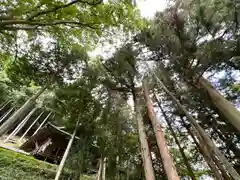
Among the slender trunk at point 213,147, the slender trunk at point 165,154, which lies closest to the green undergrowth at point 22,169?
the slender trunk at point 165,154

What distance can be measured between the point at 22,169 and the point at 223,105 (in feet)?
32.1

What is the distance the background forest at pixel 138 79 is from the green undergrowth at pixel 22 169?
50.1 inches

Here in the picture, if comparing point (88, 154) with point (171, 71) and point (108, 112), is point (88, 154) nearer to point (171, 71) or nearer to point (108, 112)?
point (108, 112)

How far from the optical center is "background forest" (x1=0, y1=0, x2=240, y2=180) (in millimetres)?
5863

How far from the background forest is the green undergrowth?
4.18 feet

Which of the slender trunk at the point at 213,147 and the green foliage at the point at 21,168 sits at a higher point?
the green foliage at the point at 21,168

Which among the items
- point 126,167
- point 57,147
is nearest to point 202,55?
point 126,167

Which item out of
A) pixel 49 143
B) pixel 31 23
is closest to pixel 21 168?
pixel 49 143

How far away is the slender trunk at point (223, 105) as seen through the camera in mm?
5909

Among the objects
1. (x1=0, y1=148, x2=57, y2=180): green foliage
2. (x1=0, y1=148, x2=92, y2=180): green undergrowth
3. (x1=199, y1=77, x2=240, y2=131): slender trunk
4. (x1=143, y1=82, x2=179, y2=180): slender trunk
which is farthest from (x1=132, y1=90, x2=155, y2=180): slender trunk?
(x1=0, y1=148, x2=57, y2=180): green foliage

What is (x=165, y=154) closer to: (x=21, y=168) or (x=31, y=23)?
(x=31, y=23)

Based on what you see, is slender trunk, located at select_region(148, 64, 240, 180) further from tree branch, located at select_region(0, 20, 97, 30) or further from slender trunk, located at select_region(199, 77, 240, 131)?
tree branch, located at select_region(0, 20, 97, 30)

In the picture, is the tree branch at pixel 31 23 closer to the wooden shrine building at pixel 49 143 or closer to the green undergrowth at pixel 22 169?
the green undergrowth at pixel 22 169

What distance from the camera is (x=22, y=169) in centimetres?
957
